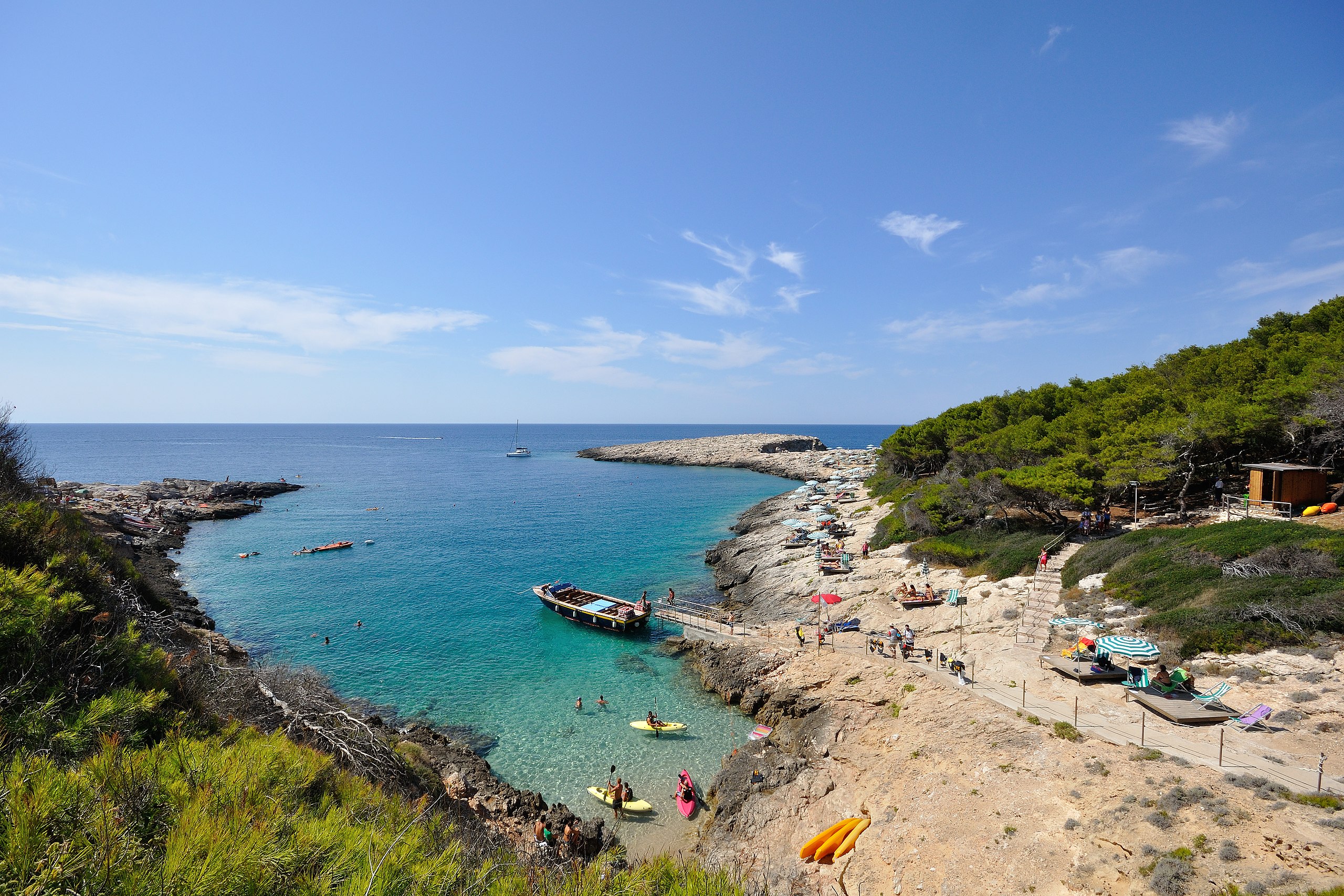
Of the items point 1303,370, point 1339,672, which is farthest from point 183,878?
point 1303,370

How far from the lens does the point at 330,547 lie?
4772 cm

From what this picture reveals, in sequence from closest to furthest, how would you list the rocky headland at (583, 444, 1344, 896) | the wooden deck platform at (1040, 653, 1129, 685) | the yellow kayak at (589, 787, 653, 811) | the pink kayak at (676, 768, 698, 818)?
the rocky headland at (583, 444, 1344, 896) < the pink kayak at (676, 768, 698, 818) < the yellow kayak at (589, 787, 653, 811) < the wooden deck platform at (1040, 653, 1129, 685)

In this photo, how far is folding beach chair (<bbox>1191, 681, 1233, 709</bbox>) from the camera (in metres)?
14.1

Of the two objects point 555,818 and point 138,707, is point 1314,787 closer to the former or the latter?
point 555,818

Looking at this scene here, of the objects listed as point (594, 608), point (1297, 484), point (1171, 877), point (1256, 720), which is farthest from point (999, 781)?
point (1297, 484)

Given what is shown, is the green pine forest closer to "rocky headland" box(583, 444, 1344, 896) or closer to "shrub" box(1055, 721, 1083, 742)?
"rocky headland" box(583, 444, 1344, 896)

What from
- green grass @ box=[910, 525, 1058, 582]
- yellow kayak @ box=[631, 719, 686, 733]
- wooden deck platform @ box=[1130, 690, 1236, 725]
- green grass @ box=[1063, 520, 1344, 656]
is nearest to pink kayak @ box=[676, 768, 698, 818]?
yellow kayak @ box=[631, 719, 686, 733]

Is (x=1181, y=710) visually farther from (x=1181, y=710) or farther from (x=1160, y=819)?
(x=1160, y=819)

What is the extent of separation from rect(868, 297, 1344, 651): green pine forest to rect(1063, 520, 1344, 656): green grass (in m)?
0.05

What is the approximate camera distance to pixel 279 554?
46.8 meters

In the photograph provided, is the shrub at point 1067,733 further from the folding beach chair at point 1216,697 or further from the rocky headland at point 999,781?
the folding beach chair at point 1216,697

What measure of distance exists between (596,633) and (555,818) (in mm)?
14787

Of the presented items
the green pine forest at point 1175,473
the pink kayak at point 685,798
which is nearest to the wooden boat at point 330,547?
the pink kayak at point 685,798

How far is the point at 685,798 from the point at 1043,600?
17320 millimetres
